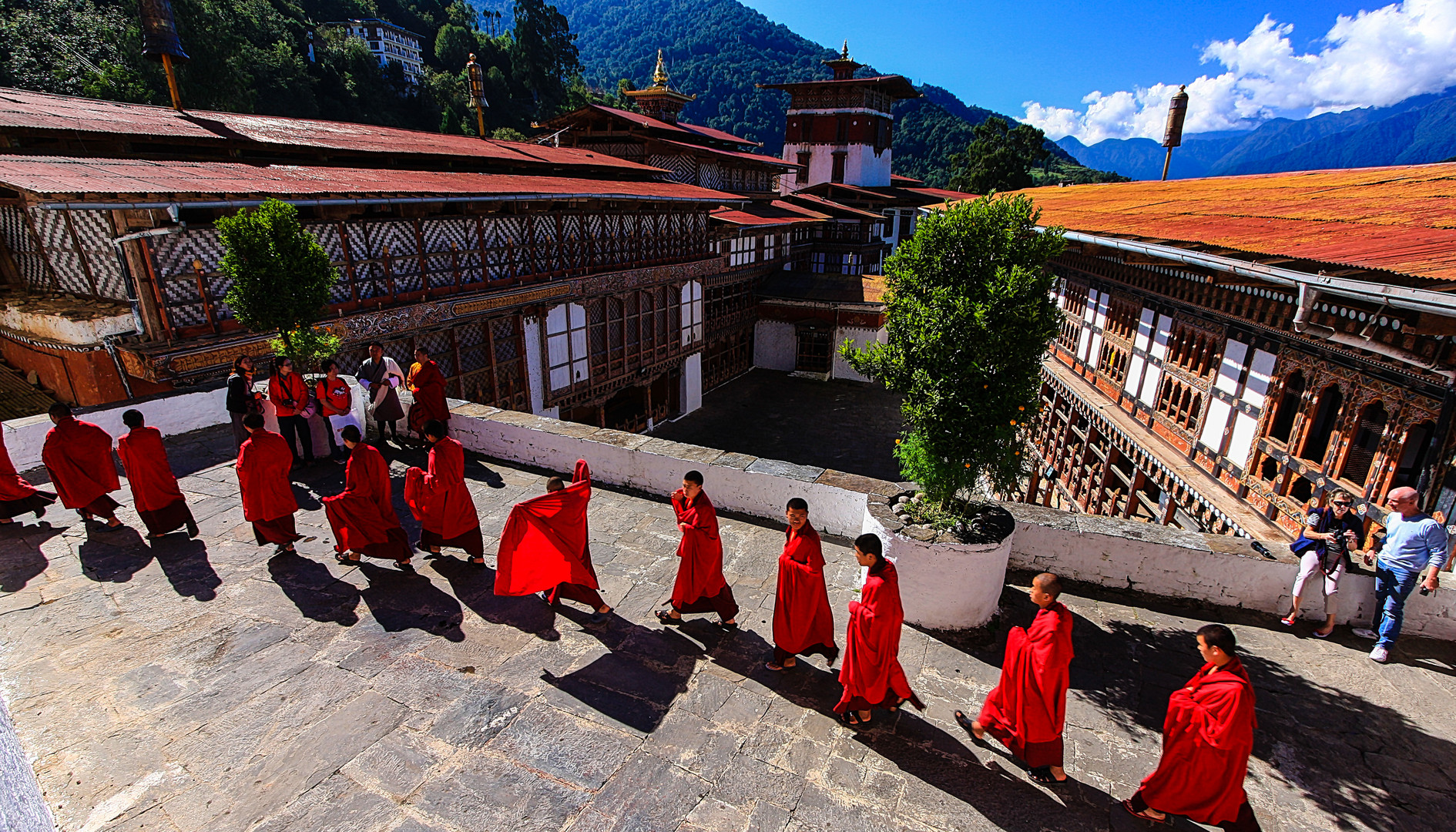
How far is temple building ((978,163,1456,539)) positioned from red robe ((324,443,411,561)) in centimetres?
945

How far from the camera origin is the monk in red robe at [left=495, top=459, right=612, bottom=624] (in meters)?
5.93

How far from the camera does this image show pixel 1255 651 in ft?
19.4

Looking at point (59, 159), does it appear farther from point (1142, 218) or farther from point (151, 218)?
point (1142, 218)

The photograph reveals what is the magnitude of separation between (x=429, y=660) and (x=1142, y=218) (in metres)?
13.2

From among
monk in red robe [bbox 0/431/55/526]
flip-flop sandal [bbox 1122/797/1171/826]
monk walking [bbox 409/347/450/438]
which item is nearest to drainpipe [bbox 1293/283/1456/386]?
flip-flop sandal [bbox 1122/797/1171/826]

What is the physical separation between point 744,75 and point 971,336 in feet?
510

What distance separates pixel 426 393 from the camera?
364 inches

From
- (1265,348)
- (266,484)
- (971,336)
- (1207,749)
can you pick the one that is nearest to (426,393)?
(266,484)

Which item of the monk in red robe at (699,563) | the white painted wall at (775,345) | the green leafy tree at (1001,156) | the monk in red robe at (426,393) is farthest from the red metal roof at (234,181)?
→ the green leafy tree at (1001,156)

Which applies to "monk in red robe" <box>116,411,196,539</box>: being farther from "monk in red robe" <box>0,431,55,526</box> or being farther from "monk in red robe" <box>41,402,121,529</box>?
"monk in red robe" <box>0,431,55,526</box>

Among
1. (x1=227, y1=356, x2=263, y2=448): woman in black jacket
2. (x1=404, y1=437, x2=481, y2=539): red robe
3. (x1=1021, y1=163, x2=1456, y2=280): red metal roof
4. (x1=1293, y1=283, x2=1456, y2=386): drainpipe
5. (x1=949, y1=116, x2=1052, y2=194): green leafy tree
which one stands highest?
(x1=949, y1=116, x2=1052, y2=194): green leafy tree

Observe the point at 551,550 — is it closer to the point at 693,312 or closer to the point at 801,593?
the point at 801,593

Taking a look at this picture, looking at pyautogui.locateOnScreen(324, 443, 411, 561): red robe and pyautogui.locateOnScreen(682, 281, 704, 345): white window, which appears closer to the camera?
pyautogui.locateOnScreen(324, 443, 411, 561): red robe

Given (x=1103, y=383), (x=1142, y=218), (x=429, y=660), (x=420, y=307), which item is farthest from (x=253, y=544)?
(x=1103, y=383)
